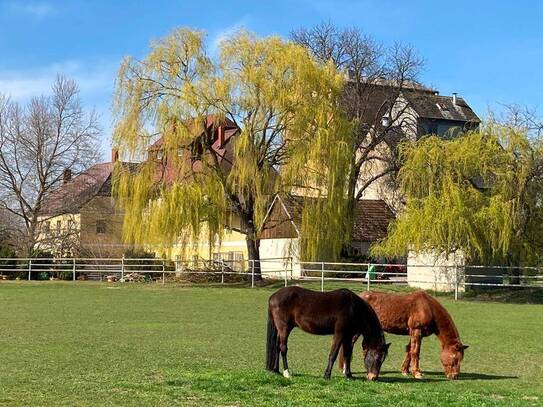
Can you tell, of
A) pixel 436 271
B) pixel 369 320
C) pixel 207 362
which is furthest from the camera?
pixel 436 271

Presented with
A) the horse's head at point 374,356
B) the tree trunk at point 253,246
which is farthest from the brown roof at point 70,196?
the horse's head at point 374,356

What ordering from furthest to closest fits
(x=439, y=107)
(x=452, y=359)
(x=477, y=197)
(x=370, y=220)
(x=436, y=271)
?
1. (x=439, y=107)
2. (x=370, y=220)
3. (x=436, y=271)
4. (x=477, y=197)
5. (x=452, y=359)

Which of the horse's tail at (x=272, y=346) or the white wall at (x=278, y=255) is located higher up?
the white wall at (x=278, y=255)

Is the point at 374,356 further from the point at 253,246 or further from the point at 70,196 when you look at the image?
the point at 70,196

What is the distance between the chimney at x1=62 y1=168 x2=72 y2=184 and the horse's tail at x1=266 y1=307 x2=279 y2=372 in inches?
1622

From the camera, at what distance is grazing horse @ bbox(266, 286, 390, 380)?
917 cm

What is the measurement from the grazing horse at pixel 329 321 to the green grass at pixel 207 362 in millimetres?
363

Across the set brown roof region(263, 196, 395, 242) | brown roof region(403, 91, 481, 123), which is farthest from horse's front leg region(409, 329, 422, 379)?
brown roof region(403, 91, 481, 123)

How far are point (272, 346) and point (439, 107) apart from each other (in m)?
45.8

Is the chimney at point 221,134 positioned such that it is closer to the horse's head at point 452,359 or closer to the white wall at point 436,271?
the white wall at point 436,271

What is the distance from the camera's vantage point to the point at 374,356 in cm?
935

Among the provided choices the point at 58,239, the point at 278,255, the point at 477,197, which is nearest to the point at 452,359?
the point at 477,197

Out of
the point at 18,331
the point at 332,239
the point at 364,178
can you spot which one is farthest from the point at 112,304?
the point at 364,178

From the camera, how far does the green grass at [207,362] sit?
802cm
